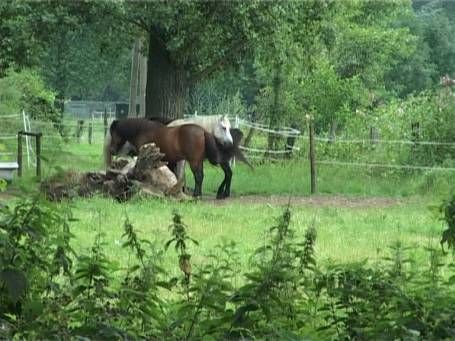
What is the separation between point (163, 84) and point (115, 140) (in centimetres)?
198

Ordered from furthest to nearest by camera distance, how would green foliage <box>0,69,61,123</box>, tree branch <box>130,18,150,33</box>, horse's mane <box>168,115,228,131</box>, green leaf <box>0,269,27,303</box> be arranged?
green foliage <box>0,69,61,123</box> → tree branch <box>130,18,150,33</box> → horse's mane <box>168,115,228,131</box> → green leaf <box>0,269,27,303</box>

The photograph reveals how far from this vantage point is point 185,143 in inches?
521

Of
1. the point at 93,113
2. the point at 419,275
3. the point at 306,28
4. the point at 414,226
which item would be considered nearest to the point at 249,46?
the point at 306,28

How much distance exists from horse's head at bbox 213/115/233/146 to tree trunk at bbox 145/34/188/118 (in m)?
2.06

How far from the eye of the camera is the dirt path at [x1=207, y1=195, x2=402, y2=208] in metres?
12.1

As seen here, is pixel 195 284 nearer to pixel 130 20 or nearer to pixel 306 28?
pixel 130 20

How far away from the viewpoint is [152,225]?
8789mm

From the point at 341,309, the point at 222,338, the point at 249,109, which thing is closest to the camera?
the point at 222,338

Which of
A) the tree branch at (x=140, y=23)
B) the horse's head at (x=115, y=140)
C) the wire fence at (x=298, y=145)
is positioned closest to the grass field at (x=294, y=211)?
the wire fence at (x=298, y=145)

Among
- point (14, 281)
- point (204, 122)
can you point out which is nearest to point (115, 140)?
point (204, 122)

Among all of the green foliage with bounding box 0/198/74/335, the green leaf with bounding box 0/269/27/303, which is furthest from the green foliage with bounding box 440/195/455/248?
the green leaf with bounding box 0/269/27/303

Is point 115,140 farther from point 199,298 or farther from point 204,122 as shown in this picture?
point 199,298

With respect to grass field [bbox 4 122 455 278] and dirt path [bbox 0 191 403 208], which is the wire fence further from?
dirt path [bbox 0 191 403 208]

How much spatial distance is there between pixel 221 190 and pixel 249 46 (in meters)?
2.67
